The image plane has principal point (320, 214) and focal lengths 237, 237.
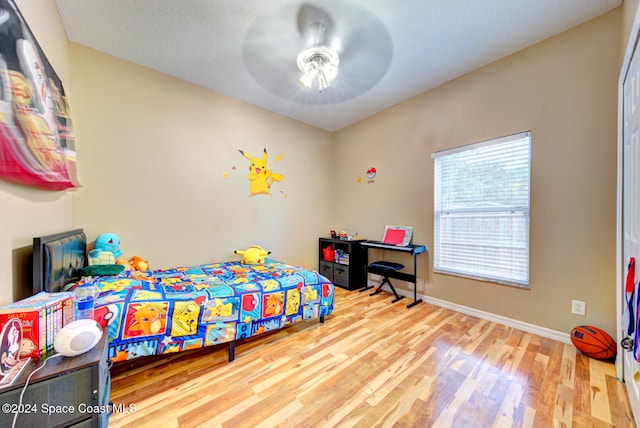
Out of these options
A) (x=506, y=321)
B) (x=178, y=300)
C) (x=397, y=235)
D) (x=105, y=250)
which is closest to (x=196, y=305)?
(x=178, y=300)

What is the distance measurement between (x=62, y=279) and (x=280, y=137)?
9.59 ft

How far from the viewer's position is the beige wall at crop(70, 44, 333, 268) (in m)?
2.37

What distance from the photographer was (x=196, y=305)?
5.99 feet

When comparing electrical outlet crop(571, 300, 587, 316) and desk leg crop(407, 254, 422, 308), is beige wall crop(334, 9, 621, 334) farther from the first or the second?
desk leg crop(407, 254, 422, 308)

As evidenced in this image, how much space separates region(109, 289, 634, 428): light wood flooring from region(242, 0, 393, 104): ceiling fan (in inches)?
99.0

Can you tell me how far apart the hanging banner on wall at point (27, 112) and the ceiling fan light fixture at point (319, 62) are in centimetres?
177

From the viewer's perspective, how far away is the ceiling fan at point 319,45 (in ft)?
6.37

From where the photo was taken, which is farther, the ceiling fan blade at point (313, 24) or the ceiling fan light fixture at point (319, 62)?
the ceiling fan light fixture at point (319, 62)

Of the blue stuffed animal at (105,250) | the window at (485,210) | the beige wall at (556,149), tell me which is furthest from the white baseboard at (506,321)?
the blue stuffed animal at (105,250)

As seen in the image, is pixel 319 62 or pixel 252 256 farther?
pixel 252 256

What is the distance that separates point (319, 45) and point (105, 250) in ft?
9.12

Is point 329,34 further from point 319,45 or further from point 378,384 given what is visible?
point 378,384

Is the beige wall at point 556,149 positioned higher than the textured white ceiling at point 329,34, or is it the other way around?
the textured white ceiling at point 329,34

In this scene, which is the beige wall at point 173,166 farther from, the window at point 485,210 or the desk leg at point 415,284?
the window at point 485,210
